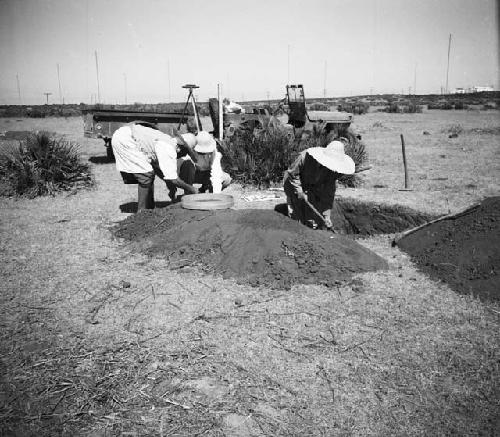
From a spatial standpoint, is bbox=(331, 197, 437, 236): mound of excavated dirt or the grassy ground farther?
bbox=(331, 197, 437, 236): mound of excavated dirt

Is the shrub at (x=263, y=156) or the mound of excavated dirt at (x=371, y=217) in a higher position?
the shrub at (x=263, y=156)

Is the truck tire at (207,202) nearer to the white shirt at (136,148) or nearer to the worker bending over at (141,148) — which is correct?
the worker bending over at (141,148)

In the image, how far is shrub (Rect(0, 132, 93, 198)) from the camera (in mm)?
8164

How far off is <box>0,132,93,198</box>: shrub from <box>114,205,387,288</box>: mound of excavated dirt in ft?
13.2

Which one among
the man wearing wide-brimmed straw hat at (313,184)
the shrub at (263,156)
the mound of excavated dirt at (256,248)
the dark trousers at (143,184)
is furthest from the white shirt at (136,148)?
the shrub at (263,156)

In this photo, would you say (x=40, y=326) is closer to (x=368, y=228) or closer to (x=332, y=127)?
(x=368, y=228)

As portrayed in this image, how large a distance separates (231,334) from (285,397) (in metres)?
0.81

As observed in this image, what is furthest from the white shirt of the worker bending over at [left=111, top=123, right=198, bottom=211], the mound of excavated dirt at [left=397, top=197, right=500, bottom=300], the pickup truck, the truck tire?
the pickup truck

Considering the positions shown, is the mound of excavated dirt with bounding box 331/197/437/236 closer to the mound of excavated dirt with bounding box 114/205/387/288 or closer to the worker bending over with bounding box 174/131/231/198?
the mound of excavated dirt with bounding box 114/205/387/288

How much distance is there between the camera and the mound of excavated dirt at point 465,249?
416 centimetres

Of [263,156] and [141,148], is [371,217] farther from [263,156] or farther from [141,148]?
[141,148]

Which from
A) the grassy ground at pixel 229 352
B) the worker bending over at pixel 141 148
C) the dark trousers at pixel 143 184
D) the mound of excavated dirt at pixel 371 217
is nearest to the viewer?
the grassy ground at pixel 229 352

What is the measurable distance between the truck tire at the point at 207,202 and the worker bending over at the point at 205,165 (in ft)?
2.18

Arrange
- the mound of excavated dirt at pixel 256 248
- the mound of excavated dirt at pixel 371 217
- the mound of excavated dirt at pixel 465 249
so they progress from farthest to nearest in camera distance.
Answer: the mound of excavated dirt at pixel 371 217, the mound of excavated dirt at pixel 256 248, the mound of excavated dirt at pixel 465 249
